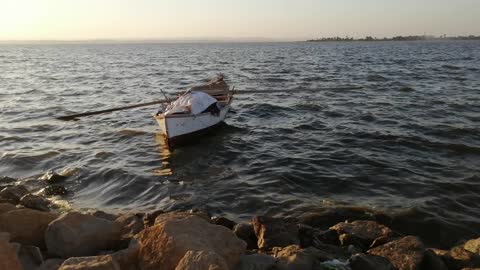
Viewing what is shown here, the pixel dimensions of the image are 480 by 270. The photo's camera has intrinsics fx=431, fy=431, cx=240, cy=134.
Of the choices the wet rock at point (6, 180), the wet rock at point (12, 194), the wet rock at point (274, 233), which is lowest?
the wet rock at point (6, 180)

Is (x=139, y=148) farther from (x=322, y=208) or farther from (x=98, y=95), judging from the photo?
(x=98, y=95)

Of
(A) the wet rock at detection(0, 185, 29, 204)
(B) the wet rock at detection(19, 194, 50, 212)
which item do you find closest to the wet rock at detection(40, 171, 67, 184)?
(A) the wet rock at detection(0, 185, 29, 204)

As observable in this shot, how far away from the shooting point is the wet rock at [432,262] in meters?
6.96

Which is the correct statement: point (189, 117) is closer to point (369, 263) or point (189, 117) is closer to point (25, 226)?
point (25, 226)

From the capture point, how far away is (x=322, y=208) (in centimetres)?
1095

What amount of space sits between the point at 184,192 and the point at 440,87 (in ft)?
83.5

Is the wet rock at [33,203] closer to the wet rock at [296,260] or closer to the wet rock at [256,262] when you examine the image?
the wet rock at [256,262]

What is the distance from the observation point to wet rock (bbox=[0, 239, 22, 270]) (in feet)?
15.7

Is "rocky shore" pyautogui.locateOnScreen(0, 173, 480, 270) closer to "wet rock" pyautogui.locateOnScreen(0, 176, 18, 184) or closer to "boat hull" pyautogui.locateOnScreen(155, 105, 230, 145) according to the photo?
"wet rock" pyautogui.locateOnScreen(0, 176, 18, 184)

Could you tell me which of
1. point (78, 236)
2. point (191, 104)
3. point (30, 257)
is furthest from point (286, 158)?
point (30, 257)

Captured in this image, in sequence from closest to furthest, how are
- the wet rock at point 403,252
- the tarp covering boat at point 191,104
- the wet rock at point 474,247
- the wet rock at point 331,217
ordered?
the wet rock at point 403,252 < the wet rock at point 474,247 < the wet rock at point 331,217 < the tarp covering boat at point 191,104

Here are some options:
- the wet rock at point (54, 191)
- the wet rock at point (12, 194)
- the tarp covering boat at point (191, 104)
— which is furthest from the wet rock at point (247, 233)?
the tarp covering boat at point (191, 104)

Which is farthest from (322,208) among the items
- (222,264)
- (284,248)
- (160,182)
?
(222,264)

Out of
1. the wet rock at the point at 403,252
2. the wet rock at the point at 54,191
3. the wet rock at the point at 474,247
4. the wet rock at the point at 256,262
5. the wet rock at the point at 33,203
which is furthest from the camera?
the wet rock at the point at 54,191
